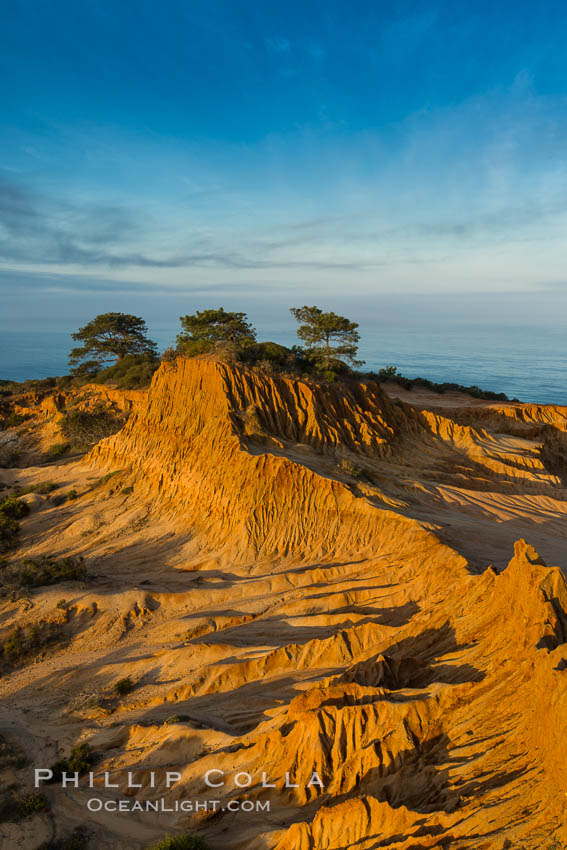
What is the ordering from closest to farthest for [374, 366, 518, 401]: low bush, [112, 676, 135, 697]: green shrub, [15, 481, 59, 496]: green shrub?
[112, 676, 135, 697]: green shrub → [15, 481, 59, 496]: green shrub → [374, 366, 518, 401]: low bush

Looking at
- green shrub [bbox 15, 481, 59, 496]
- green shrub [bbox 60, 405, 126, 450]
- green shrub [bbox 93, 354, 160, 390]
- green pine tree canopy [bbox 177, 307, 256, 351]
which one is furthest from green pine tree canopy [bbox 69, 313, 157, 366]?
green shrub [bbox 15, 481, 59, 496]

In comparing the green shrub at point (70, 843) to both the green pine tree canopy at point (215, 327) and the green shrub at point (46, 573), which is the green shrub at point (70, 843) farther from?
the green pine tree canopy at point (215, 327)

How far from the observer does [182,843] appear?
6547 mm

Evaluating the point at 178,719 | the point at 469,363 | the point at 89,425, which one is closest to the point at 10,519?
the point at 89,425

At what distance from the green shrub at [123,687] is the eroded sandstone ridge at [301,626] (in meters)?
0.18

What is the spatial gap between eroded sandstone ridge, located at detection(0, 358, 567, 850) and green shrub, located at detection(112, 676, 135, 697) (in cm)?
18

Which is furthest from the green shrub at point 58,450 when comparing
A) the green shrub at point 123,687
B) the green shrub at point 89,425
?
the green shrub at point 123,687

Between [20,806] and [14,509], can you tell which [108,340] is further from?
[20,806]

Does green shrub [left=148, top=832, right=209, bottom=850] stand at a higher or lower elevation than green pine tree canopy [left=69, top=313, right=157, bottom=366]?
lower

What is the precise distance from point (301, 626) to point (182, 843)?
6303mm

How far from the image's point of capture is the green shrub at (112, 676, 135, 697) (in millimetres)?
11266

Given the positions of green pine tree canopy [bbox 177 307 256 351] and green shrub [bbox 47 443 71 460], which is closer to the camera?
green shrub [bbox 47 443 71 460]

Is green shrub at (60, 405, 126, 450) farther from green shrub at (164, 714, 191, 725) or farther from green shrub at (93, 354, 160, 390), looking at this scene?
green shrub at (164, 714, 191, 725)

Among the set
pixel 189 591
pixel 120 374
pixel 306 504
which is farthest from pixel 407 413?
pixel 120 374
